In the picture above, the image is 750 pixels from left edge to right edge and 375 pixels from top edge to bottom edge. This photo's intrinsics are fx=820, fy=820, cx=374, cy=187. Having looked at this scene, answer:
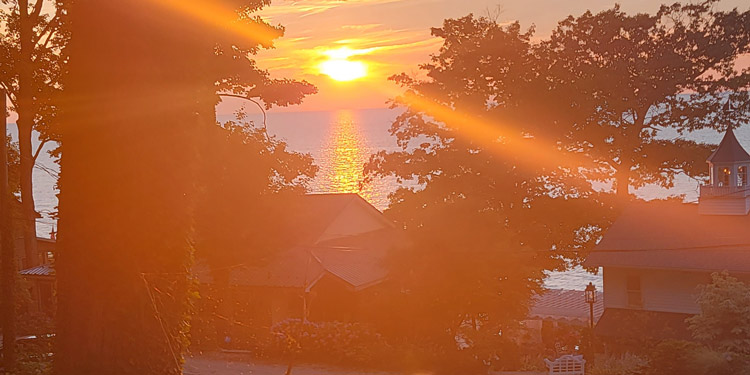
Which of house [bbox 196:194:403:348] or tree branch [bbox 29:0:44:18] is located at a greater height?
tree branch [bbox 29:0:44:18]

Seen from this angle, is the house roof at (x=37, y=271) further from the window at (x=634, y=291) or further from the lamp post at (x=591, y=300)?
the window at (x=634, y=291)

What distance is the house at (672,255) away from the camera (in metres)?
26.8

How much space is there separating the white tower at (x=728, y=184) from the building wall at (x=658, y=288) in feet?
13.8

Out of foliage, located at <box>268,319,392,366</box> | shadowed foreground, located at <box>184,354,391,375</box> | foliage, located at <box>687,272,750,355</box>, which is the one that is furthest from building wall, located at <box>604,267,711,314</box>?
shadowed foreground, located at <box>184,354,391,375</box>

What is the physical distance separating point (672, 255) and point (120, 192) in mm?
21913

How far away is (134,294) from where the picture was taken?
10.5m

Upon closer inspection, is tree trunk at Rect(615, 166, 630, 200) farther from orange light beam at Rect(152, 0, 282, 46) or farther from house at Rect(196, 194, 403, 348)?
orange light beam at Rect(152, 0, 282, 46)

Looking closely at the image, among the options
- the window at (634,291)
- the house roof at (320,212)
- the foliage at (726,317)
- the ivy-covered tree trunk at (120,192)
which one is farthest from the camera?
the house roof at (320,212)

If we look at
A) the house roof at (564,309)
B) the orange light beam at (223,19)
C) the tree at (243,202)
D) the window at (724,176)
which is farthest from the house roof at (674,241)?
the orange light beam at (223,19)

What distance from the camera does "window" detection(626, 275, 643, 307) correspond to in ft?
92.8

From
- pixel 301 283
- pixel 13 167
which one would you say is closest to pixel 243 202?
pixel 301 283

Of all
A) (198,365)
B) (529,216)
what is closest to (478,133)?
(529,216)

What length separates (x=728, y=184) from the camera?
30.3m

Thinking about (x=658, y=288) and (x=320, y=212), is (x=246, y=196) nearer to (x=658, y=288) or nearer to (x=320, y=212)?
(x=320, y=212)
